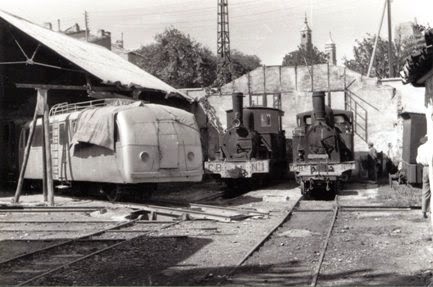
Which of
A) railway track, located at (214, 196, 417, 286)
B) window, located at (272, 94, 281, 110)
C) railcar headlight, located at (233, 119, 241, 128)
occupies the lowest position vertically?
railway track, located at (214, 196, 417, 286)

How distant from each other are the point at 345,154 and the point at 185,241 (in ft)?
28.3

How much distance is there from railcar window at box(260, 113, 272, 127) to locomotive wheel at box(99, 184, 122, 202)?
21.0ft

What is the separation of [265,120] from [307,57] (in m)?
54.5

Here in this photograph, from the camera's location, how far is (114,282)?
588 centimetres

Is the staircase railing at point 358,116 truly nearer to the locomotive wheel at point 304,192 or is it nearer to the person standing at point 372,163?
the person standing at point 372,163

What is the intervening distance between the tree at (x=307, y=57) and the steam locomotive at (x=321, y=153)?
169 ft

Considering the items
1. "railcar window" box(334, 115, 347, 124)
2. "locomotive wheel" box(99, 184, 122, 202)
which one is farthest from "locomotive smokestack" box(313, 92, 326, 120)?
"locomotive wheel" box(99, 184, 122, 202)

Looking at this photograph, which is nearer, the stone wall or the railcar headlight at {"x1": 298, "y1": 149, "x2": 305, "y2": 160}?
the railcar headlight at {"x1": 298, "y1": 149, "x2": 305, "y2": 160}

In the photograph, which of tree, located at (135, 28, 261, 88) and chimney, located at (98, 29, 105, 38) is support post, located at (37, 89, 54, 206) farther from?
chimney, located at (98, 29, 105, 38)

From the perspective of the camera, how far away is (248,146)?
16.7 meters

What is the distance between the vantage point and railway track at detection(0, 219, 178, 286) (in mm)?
6195

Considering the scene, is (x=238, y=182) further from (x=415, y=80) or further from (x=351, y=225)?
(x=415, y=80)

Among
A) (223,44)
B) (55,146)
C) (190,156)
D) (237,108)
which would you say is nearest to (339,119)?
(237,108)

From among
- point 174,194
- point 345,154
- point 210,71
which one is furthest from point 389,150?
point 210,71
